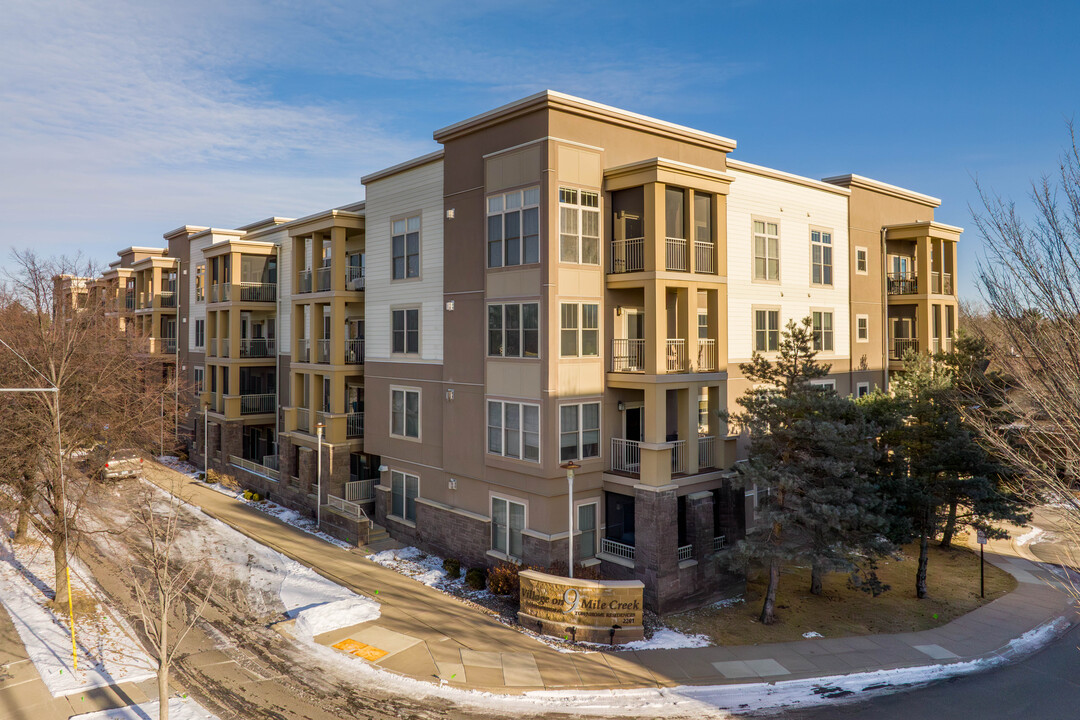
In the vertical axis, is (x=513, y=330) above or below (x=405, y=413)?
above

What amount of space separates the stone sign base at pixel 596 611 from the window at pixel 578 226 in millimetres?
9638

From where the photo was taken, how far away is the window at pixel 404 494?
25.8 m

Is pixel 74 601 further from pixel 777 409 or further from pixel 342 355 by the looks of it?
pixel 777 409

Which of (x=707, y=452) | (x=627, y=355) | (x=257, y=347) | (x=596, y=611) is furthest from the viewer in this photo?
(x=257, y=347)

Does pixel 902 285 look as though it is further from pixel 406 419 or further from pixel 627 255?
pixel 406 419

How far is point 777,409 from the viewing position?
1917cm

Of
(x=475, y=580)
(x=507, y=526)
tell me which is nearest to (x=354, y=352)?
(x=507, y=526)

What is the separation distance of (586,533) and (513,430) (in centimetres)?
403

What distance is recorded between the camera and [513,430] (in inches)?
Answer: 832

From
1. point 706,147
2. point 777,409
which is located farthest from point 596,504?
point 706,147

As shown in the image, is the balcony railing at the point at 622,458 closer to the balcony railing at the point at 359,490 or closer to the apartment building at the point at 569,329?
the apartment building at the point at 569,329

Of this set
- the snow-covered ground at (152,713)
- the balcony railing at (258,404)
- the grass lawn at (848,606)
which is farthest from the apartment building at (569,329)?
the snow-covered ground at (152,713)

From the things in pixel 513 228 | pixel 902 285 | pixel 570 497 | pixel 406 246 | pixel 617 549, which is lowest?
pixel 617 549

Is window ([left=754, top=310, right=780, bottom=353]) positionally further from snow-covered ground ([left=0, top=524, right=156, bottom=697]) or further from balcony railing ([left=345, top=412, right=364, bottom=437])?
snow-covered ground ([left=0, top=524, right=156, bottom=697])
